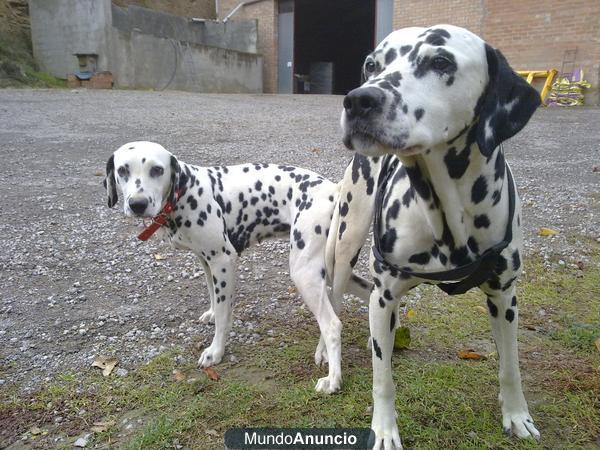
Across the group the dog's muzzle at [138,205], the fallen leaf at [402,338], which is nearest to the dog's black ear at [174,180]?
the dog's muzzle at [138,205]

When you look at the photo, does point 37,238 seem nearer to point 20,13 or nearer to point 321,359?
point 321,359

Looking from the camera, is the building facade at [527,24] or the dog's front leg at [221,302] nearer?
the dog's front leg at [221,302]

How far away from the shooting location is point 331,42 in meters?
31.6

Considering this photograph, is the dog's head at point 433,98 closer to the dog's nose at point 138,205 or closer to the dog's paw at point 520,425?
the dog's paw at point 520,425

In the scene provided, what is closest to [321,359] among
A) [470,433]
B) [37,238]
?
[470,433]

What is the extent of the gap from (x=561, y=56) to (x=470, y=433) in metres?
16.5

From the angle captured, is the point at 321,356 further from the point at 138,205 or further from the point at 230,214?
the point at 138,205

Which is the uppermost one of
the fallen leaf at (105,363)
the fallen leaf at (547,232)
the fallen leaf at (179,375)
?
the fallen leaf at (547,232)

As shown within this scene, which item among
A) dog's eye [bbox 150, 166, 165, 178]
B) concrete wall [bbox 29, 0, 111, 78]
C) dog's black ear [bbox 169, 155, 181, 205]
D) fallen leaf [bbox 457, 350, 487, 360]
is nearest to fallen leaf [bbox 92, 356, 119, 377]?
dog's black ear [bbox 169, 155, 181, 205]

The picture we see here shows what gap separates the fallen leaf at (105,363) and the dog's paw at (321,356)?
1.44m

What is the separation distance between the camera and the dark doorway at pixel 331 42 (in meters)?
27.1

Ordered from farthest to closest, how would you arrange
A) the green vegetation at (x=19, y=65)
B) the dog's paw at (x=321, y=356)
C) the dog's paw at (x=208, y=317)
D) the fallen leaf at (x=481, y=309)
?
the green vegetation at (x=19, y=65)
the dog's paw at (x=208, y=317)
the fallen leaf at (x=481, y=309)
the dog's paw at (x=321, y=356)

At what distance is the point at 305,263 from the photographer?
376 centimetres

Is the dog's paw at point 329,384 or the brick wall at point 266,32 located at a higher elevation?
the brick wall at point 266,32
